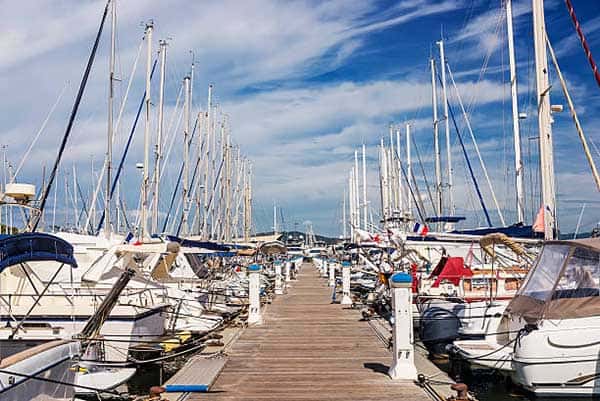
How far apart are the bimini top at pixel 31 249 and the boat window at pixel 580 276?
9.32 meters

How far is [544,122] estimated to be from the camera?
1712cm

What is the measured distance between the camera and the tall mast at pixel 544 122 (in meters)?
16.3

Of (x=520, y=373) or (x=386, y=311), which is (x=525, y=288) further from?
(x=386, y=311)

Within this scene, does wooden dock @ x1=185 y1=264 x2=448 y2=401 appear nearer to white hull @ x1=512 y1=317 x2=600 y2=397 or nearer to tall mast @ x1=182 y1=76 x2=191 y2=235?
white hull @ x1=512 y1=317 x2=600 y2=397

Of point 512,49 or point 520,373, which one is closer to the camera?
point 520,373

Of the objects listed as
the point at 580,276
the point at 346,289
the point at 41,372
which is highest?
the point at 580,276

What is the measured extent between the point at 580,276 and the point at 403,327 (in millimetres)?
3583

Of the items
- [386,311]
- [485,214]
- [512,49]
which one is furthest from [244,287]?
[512,49]

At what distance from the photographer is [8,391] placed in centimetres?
618

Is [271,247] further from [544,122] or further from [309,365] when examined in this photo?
[309,365]

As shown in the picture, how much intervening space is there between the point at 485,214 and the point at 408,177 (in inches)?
667

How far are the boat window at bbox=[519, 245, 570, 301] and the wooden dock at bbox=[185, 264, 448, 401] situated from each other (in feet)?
11.0

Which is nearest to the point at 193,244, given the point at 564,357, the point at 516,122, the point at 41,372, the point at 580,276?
the point at 516,122

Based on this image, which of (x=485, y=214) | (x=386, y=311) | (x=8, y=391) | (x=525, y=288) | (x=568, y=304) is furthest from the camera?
(x=485, y=214)
